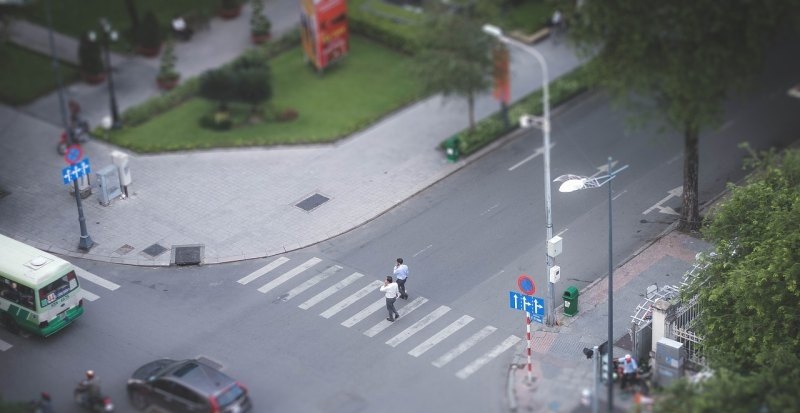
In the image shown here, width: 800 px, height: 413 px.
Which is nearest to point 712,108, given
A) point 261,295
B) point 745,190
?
point 745,190

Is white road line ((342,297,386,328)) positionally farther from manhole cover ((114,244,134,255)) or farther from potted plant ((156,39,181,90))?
potted plant ((156,39,181,90))

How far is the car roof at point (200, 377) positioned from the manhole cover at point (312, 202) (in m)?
12.1

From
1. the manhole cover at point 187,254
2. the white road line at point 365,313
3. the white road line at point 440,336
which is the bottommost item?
the white road line at point 440,336

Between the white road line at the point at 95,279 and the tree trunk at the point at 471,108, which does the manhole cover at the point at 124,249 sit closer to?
the white road line at the point at 95,279

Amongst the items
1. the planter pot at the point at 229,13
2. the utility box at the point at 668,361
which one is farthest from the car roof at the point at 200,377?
the planter pot at the point at 229,13

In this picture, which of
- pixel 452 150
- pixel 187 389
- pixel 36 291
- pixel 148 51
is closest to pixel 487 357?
pixel 187 389

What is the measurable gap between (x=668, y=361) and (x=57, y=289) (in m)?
19.7

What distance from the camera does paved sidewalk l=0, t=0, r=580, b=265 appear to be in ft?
147

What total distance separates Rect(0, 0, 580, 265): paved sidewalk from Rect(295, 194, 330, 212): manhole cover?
10.2 inches

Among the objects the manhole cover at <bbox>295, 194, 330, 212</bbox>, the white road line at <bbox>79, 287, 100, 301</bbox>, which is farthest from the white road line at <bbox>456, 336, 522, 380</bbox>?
the white road line at <bbox>79, 287, 100, 301</bbox>

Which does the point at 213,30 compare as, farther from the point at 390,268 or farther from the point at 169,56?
the point at 390,268

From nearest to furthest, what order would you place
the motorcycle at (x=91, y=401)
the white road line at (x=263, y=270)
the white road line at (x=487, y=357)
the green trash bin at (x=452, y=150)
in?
the motorcycle at (x=91, y=401)
the white road line at (x=487, y=357)
the white road line at (x=263, y=270)
the green trash bin at (x=452, y=150)

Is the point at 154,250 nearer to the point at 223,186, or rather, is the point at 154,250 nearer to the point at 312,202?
the point at 223,186

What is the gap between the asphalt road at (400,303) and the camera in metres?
36.8
